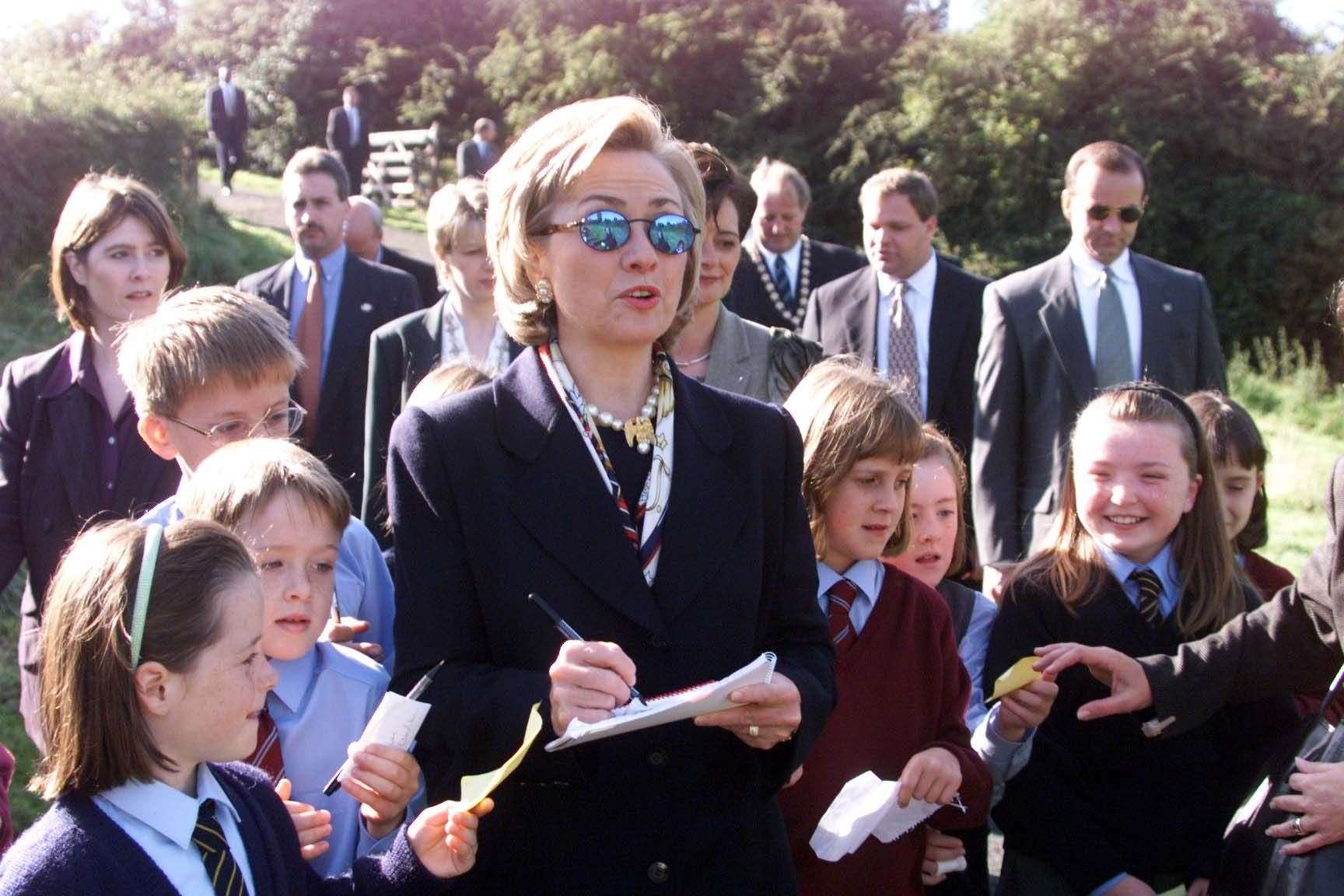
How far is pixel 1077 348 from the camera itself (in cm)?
589

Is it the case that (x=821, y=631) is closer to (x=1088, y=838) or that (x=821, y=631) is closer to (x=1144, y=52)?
(x=1088, y=838)

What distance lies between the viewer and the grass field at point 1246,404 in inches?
269

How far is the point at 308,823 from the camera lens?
261 centimetres

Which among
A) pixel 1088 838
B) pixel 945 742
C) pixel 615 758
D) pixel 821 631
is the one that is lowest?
pixel 1088 838

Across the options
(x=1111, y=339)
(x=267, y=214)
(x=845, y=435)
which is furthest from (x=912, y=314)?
(x=267, y=214)

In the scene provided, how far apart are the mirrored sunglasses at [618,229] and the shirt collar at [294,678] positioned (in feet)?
3.77

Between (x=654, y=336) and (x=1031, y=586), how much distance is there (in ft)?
5.09

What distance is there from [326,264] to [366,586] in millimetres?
3558

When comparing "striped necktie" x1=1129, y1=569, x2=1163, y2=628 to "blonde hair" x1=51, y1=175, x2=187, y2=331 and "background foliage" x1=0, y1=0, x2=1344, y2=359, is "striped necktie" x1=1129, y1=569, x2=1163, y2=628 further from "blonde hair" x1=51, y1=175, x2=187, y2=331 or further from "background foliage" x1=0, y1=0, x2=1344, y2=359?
"background foliage" x1=0, y1=0, x2=1344, y2=359

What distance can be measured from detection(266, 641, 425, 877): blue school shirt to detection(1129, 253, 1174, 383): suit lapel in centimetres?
390

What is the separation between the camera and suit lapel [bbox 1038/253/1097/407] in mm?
5840

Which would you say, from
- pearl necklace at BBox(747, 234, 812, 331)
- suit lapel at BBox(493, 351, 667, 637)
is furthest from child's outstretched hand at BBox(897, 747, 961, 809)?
pearl necklace at BBox(747, 234, 812, 331)

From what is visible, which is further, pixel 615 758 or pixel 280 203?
pixel 280 203

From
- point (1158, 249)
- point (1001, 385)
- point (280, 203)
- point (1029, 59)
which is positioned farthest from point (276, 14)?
point (1001, 385)
